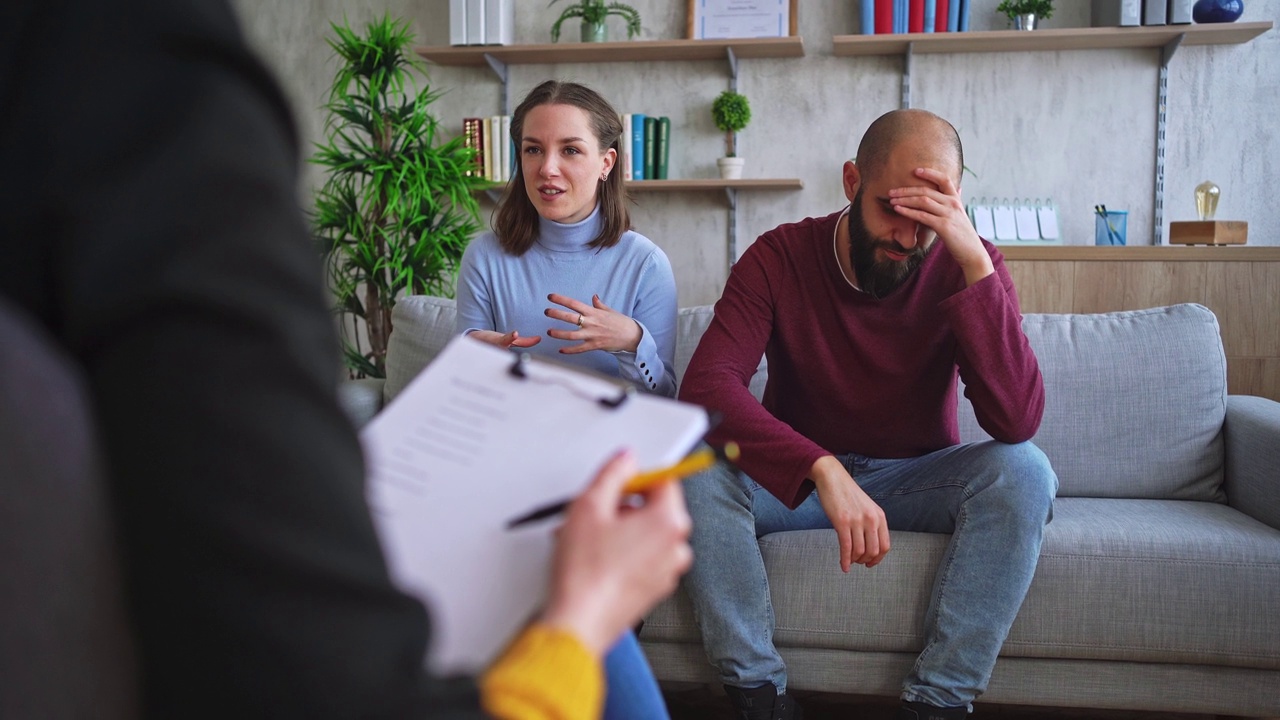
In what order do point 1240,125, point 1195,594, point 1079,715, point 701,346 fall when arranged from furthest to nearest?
point 1240,125
point 1079,715
point 701,346
point 1195,594

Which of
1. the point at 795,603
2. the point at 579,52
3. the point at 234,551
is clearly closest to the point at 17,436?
the point at 234,551

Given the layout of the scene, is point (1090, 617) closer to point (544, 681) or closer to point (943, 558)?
point (943, 558)

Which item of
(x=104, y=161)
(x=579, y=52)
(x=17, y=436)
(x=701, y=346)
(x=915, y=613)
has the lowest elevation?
(x=915, y=613)

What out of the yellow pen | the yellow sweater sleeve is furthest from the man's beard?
the yellow sweater sleeve

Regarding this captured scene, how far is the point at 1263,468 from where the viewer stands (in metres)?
1.94

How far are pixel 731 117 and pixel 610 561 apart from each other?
140 inches

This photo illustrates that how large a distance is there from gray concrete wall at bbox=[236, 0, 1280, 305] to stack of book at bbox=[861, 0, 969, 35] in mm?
197

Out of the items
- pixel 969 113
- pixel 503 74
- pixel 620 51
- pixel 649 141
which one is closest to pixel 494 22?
pixel 503 74

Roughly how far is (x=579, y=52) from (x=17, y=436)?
12.4 feet

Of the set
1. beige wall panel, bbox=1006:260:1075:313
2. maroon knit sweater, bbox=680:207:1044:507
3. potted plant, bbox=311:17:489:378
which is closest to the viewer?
maroon knit sweater, bbox=680:207:1044:507

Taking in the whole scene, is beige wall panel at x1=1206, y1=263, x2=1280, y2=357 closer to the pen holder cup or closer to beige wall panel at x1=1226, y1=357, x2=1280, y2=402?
beige wall panel at x1=1226, y1=357, x2=1280, y2=402

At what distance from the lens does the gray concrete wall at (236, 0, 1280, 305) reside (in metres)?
3.76

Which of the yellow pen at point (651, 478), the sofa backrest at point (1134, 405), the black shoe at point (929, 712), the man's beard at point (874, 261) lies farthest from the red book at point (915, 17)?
the yellow pen at point (651, 478)

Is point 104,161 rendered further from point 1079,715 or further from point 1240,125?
point 1240,125
